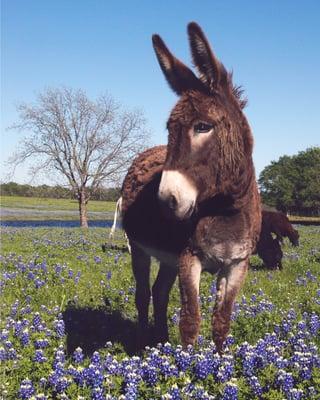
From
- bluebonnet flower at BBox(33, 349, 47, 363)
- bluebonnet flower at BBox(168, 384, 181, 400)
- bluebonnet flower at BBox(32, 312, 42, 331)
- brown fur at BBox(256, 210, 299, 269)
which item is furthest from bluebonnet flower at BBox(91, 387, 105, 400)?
brown fur at BBox(256, 210, 299, 269)

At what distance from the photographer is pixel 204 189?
3725mm

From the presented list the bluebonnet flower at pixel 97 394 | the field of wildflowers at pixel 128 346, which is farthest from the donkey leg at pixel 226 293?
the bluebonnet flower at pixel 97 394

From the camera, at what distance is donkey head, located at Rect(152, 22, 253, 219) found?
3.59m

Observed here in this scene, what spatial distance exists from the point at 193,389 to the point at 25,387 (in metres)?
1.40

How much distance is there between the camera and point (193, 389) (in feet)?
12.4

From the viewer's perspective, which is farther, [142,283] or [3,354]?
[142,283]

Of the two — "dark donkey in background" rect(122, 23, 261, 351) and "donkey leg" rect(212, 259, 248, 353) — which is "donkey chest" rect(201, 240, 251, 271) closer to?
"dark donkey in background" rect(122, 23, 261, 351)

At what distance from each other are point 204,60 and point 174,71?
0.32 metres

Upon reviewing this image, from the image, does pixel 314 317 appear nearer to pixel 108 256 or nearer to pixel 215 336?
pixel 215 336

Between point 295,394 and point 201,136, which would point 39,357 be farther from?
point 201,136

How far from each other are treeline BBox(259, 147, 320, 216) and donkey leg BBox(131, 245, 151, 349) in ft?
249

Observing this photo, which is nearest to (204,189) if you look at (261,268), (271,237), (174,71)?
(174,71)

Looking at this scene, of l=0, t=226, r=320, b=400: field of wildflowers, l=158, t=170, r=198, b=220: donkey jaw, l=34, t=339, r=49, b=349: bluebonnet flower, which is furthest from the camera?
l=34, t=339, r=49, b=349: bluebonnet flower

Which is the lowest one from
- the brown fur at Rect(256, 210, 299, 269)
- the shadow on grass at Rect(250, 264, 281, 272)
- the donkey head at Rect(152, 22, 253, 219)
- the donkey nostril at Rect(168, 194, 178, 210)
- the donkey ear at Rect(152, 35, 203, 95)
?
the shadow on grass at Rect(250, 264, 281, 272)
